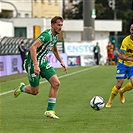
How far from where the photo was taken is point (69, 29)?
222 feet

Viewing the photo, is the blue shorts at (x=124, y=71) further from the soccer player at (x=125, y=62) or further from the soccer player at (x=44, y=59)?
the soccer player at (x=44, y=59)

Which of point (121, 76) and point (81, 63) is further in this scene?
point (81, 63)

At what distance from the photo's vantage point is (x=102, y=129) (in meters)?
9.84

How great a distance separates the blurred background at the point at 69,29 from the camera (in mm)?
34188

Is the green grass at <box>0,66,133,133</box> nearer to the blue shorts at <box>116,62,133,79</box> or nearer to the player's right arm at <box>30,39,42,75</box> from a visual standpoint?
the blue shorts at <box>116,62,133,79</box>

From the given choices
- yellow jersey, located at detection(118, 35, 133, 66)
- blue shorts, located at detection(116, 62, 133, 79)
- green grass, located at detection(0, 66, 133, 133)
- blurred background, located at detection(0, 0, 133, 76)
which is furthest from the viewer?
blurred background, located at detection(0, 0, 133, 76)

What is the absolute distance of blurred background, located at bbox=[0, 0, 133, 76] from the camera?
34.2 metres

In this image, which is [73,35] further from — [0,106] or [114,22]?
[0,106]

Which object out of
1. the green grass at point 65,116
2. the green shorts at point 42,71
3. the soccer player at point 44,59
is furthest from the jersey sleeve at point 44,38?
the green grass at point 65,116

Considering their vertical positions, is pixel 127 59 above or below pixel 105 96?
above

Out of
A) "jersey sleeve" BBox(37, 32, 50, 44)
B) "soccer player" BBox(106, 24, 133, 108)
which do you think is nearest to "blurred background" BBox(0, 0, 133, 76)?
"soccer player" BBox(106, 24, 133, 108)

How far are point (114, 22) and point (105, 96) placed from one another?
56314 mm

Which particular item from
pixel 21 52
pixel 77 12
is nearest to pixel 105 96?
pixel 21 52

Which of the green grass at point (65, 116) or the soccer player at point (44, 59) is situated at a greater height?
the soccer player at point (44, 59)
